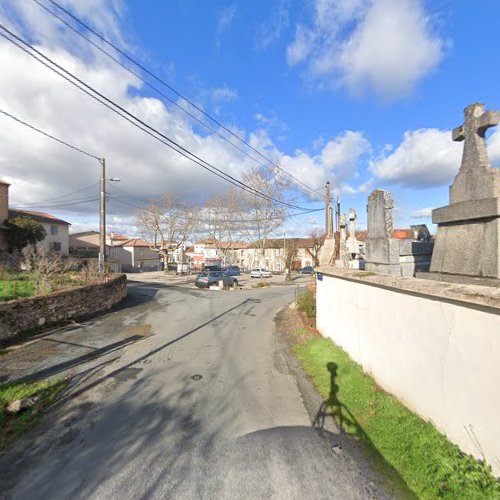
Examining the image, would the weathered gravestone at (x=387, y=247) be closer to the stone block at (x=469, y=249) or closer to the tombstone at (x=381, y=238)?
the tombstone at (x=381, y=238)

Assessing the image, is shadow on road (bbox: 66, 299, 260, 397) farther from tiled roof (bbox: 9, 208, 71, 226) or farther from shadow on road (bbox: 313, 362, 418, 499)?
tiled roof (bbox: 9, 208, 71, 226)

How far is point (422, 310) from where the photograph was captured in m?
3.36

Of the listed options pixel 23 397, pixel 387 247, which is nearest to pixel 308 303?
pixel 387 247

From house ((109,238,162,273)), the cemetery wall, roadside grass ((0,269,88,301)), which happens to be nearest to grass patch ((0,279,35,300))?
roadside grass ((0,269,88,301))

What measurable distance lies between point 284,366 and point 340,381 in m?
1.59

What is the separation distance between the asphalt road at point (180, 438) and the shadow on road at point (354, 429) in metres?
0.18

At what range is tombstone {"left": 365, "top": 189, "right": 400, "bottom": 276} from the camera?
520 centimetres

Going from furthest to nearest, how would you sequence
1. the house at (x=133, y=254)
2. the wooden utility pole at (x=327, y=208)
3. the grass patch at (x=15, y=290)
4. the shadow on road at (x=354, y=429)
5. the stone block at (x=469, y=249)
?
the house at (x=133, y=254) < the wooden utility pole at (x=327, y=208) < the grass patch at (x=15, y=290) < the stone block at (x=469, y=249) < the shadow on road at (x=354, y=429)

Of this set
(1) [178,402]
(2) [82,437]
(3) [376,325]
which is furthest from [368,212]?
(2) [82,437]

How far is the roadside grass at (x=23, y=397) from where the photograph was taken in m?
3.58

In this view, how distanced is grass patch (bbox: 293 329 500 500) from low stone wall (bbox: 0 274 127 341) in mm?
8245

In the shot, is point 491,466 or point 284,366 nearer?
point 491,466

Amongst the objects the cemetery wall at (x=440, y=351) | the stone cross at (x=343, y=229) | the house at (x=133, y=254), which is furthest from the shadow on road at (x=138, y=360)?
the house at (x=133, y=254)

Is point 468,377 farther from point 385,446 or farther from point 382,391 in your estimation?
point 382,391
